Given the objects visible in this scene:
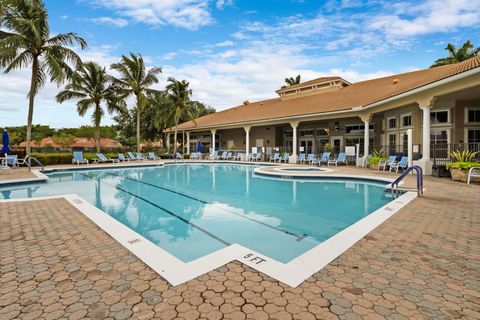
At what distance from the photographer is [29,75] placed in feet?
54.6

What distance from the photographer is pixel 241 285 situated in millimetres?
2584

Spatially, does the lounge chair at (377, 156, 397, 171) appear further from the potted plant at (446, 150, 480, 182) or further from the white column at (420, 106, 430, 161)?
the potted plant at (446, 150, 480, 182)

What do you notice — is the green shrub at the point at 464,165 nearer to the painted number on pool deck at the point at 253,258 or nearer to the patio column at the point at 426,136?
the patio column at the point at 426,136

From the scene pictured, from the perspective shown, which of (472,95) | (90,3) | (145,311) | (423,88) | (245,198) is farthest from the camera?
(90,3)

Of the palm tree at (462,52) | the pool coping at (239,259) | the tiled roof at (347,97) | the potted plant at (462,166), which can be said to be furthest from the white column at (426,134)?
the palm tree at (462,52)

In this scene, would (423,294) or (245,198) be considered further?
(245,198)

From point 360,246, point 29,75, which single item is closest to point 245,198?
point 360,246

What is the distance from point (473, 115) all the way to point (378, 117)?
5.88m

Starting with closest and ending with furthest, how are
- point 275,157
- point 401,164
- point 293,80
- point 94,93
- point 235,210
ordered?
1. point 235,210
2. point 401,164
3. point 275,157
4. point 94,93
5. point 293,80

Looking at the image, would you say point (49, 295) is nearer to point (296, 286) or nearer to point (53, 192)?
point (296, 286)

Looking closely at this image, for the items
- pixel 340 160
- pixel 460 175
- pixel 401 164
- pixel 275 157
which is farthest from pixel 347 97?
pixel 460 175

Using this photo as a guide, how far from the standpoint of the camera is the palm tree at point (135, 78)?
81.2ft

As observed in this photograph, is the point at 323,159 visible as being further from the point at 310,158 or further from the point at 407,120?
the point at 407,120

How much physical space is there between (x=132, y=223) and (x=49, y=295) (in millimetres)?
3523
